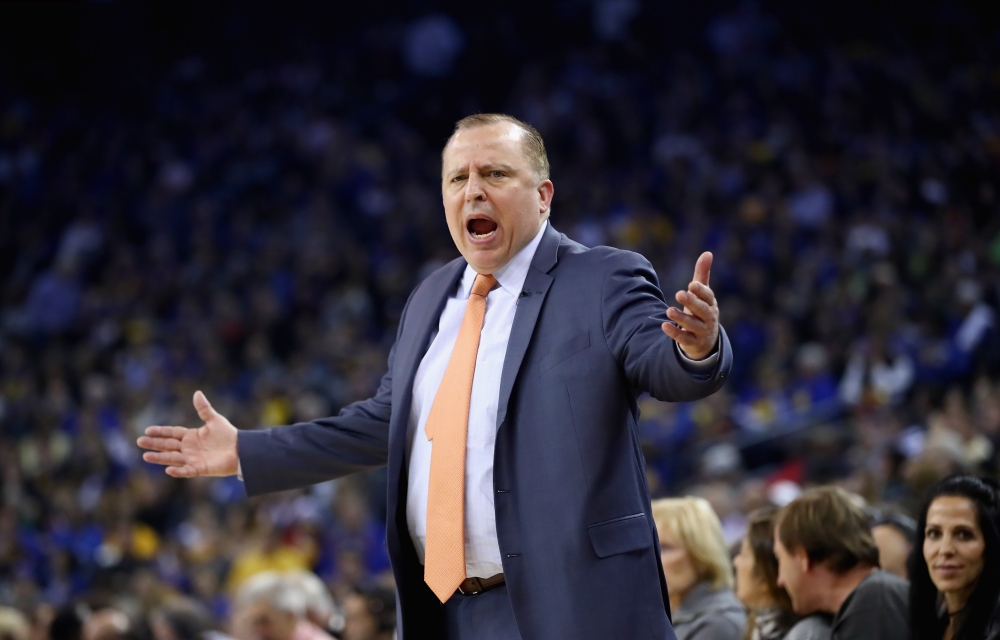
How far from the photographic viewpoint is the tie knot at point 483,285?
2600mm

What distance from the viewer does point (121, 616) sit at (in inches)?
171

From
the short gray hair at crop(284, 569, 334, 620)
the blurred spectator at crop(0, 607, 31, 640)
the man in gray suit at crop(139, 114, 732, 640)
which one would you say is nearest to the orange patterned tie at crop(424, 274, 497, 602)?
the man in gray suit at crop(139, 114, 732, 640)

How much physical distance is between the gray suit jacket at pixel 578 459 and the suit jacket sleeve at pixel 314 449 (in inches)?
8.6

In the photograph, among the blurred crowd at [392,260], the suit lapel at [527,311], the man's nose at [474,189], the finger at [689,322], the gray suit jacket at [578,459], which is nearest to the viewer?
the finger at [689,322]

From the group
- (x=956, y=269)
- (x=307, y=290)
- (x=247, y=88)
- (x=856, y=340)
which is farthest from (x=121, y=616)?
(x=247, y=88)

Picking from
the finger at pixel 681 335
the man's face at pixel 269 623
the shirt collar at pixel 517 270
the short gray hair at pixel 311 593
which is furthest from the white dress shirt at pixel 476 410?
the short gray hair at pixel 311 593

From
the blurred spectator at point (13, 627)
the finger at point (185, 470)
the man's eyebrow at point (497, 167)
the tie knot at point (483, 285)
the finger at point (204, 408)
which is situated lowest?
the blurred spectator at point (13, 627)

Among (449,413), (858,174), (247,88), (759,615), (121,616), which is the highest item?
(247,88)

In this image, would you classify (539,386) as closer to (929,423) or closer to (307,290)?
(929,423)

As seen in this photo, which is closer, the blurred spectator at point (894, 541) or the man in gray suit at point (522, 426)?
the man in gray suit at point (522, 426)

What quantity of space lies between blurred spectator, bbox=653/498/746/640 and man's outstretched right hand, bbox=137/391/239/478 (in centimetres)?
131

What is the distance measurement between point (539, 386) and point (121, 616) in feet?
8.65

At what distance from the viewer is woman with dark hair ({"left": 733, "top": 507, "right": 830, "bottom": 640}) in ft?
10.9

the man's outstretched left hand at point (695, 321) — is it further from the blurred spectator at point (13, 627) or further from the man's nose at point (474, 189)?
the blurred spectator at point (13, 627)
